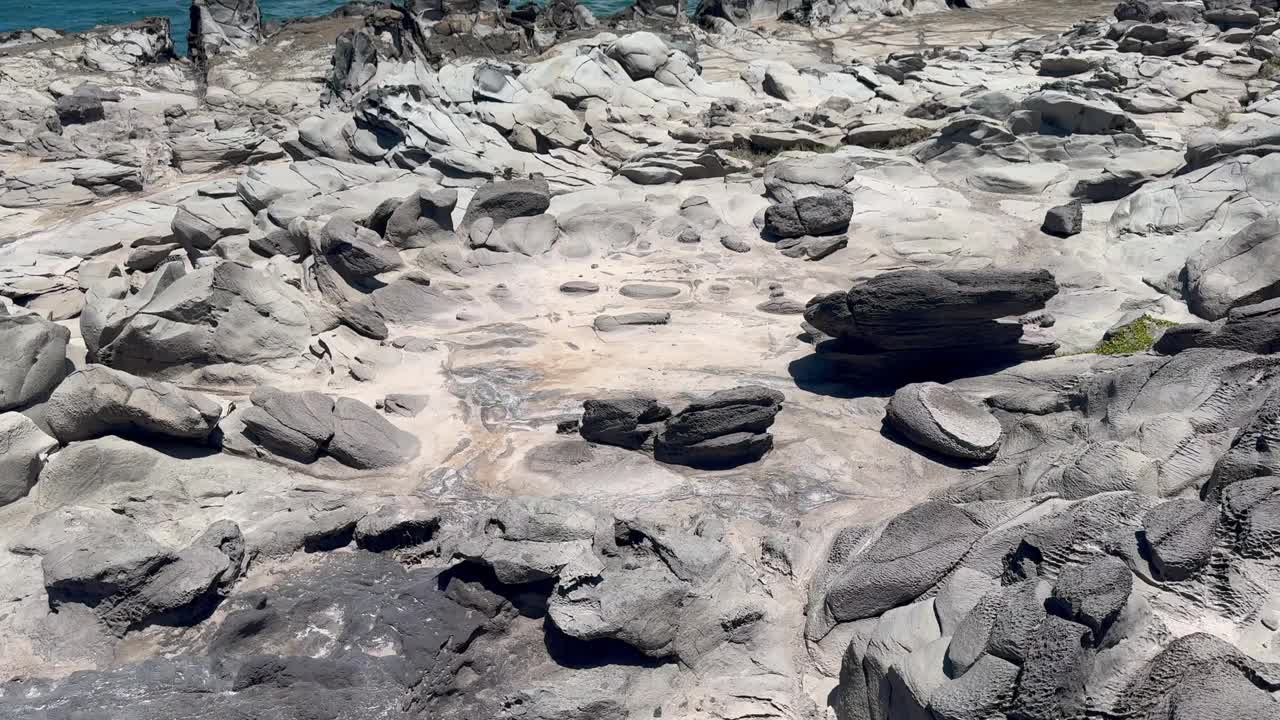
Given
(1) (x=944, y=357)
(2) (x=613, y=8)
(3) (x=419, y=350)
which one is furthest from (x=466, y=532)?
(2) (x=613, y=8)

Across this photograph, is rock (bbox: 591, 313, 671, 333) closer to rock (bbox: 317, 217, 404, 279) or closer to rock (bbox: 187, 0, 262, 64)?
rock (bbox: 317, 217, 404, 279)

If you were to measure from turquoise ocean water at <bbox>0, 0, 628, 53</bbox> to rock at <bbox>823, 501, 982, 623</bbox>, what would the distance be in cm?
3011

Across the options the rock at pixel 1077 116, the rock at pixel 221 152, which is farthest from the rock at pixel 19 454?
the rock at pixel 1077 116

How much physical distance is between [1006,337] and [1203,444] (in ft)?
9.41

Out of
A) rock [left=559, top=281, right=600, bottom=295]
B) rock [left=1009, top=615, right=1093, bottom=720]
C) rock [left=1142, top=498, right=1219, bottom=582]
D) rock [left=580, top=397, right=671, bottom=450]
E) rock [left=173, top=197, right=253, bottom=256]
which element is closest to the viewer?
rock [left=1009, top=615, right=1093, bottom=720]

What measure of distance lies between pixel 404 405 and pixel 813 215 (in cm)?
577

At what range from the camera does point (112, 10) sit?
34.0m

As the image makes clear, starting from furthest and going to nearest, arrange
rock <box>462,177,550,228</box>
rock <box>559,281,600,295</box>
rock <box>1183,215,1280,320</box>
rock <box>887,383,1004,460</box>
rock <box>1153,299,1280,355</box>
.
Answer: rock <box>462,177,550,228</box> < rock <box>559,281,600,295</box> < rock <box>1183,215,1280,320</box> < rock <box>887,383,1004,460</box> < rock <box>1153,299,1280,355</box>

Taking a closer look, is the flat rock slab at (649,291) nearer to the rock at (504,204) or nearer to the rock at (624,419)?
the rock at (504,204)

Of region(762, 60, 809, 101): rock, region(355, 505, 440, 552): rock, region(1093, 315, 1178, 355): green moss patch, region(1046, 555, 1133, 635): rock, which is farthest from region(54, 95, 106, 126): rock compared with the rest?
region(1046, 555, 1133, 635): rock

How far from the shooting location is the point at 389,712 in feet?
19.2

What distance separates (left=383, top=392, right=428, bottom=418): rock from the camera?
9.02 metres

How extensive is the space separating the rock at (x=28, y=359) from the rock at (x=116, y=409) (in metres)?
0.38

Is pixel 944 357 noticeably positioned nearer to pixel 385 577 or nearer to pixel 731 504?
pixel 731 504
